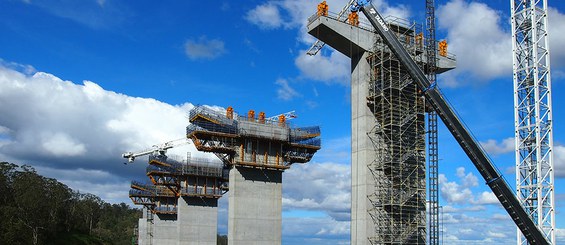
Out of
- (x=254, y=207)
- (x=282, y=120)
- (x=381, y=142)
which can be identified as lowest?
(x=254, y=207)

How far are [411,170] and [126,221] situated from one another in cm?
14740

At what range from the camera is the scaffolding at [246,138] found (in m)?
48.1

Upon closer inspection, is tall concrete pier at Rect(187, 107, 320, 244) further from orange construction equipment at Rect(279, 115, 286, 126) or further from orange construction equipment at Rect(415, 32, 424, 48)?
orange construction equipment at Rect(415, 32, 424, 48)

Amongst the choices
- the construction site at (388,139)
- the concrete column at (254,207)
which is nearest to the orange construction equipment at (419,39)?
the construction site at (388,139)

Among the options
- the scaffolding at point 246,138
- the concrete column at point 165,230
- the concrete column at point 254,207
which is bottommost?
the concrete column at point 165,230

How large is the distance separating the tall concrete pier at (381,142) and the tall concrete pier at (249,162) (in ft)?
31.7

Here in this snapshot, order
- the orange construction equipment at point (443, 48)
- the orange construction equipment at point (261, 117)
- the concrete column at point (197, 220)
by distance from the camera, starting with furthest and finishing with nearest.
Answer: the concrete column at point (197, 220)
the orange construction equipment at point (261, 117)
the orange construction equipment at point (443, 48)

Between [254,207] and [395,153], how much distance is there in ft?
45.1

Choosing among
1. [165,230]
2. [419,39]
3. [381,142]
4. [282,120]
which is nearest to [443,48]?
[419,39]

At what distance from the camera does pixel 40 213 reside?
276 feet

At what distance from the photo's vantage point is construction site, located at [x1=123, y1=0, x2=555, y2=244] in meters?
40.2

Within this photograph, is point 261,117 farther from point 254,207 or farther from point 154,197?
point 154,197

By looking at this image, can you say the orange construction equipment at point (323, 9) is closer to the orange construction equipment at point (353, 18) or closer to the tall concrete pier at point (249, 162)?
the orange construction equipment at point (353, 18)

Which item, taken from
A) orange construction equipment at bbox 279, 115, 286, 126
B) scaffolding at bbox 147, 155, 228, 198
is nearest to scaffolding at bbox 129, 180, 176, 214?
scaffolding at bbox 147, 155, 228, 198
